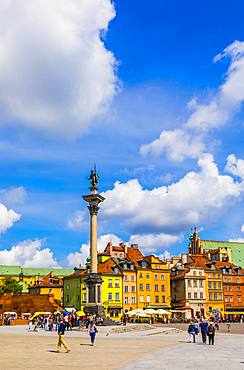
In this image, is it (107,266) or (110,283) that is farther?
(107,266)

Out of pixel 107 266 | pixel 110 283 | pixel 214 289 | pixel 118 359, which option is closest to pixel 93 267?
pixel 118 359

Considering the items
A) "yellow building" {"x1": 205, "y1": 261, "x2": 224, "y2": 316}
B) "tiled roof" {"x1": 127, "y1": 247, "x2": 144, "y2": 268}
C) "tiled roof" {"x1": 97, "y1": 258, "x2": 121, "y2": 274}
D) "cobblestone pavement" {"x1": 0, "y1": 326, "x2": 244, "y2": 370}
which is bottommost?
"cobblestone pavement" {"x1": 0, "y1": 326, "x2": 244, "y2": 370}

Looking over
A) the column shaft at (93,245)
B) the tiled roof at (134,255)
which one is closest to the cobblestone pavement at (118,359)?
the column shaft at (93,245)

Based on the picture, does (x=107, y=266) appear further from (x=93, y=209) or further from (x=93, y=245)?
(x=93, y=245)

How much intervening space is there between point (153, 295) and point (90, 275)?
4663 centimetres

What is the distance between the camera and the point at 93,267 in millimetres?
56000

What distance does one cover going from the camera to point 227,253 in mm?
119375

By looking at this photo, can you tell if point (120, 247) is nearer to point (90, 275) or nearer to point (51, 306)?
point (51, 306)

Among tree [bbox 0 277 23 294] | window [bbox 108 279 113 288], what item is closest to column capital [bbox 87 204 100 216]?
window [bbox 108 279 113 288]

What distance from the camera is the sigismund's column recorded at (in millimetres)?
55094

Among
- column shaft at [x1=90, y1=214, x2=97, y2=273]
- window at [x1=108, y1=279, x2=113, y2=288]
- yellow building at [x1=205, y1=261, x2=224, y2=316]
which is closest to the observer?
column shaft at [x1=90, y1=214, x2=97, y2=273]

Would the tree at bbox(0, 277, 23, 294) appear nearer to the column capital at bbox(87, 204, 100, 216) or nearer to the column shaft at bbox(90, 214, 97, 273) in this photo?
the column shaft at bbox(90, 214, 97, 273)

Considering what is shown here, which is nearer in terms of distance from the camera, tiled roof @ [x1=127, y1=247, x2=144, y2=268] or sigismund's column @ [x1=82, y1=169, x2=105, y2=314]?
sigismund's column @ [x1=82, y1=169, x2=105, y2=314]

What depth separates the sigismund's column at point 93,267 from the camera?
55094mm
